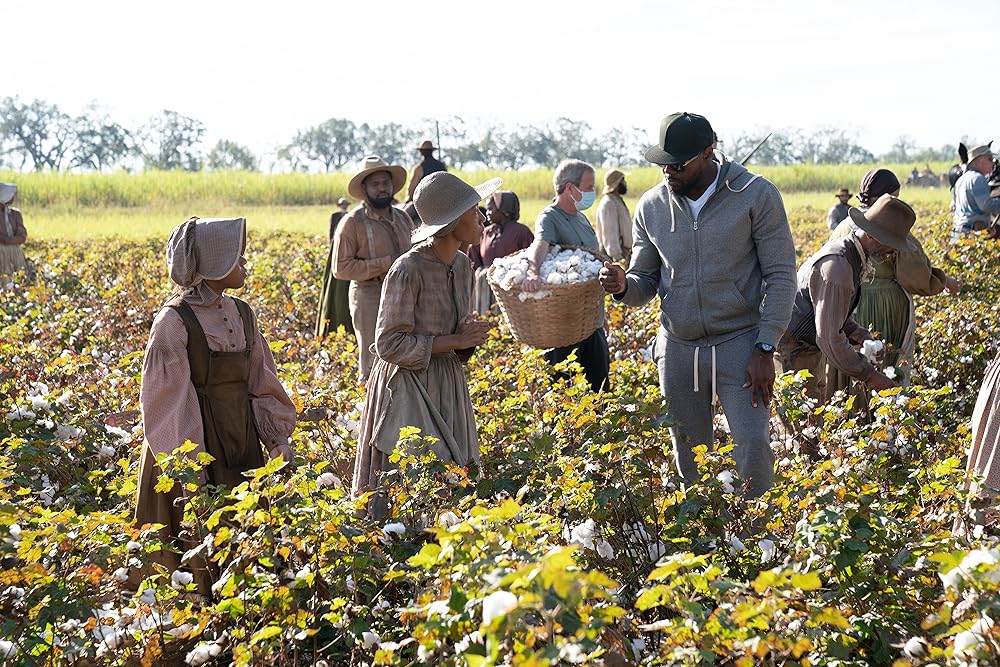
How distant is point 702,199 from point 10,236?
9.18 meters

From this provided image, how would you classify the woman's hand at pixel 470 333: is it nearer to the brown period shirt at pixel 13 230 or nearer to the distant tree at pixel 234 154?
the brown period shirt at pixel 13 230

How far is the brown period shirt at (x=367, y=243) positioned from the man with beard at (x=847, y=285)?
91.1 inches

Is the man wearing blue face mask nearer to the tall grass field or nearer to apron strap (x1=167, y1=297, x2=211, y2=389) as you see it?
apron strap (x1=167, y1=297, x2=211, y2=389)

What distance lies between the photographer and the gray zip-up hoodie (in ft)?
12.9

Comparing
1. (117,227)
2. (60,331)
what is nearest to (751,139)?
Result: (117,227)

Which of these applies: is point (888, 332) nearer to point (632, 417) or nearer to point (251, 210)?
point (632, 417)

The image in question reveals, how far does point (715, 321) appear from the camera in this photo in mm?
4008

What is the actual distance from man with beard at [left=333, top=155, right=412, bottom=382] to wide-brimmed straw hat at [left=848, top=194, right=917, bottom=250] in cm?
254

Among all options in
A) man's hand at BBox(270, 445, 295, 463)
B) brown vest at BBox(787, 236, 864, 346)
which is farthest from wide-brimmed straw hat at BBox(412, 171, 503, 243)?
brown vest at BBox(787, 236, 864, 346)

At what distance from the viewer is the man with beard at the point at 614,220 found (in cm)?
995

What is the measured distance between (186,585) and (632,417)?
1.43 m

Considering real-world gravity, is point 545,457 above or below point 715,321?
below

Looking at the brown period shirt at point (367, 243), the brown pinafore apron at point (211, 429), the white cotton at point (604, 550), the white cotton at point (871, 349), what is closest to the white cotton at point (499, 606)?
the white cotton at point (604, 550)

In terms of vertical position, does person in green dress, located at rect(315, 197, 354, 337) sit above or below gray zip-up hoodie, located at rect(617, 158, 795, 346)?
below
